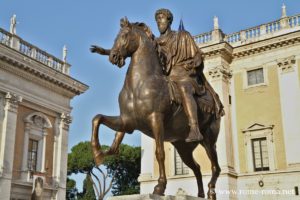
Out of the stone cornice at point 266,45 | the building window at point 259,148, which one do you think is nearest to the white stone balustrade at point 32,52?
the stone cornice at point 266,45

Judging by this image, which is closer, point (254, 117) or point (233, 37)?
point (254, 117)

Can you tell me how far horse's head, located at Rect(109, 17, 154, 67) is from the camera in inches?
227

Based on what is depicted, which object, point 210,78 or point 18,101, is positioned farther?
point 210,78

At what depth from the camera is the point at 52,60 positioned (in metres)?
27.7

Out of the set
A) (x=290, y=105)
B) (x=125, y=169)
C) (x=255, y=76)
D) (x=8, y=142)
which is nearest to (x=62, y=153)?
(x=8, y=142)

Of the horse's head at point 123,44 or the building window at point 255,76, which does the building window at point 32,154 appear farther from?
the horse's head at point 123,44

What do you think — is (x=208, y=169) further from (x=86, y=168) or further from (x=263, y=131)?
(x=86, y=168)

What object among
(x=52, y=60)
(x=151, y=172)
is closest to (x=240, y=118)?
(x=151, y=172)

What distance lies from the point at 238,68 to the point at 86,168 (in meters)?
25.5

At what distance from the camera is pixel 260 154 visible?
80.4ft

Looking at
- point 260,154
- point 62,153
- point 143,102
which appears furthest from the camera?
point 62,153

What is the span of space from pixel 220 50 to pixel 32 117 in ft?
38.4

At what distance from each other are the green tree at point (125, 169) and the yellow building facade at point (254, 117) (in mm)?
19101

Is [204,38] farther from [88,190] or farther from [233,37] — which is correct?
[88,190]
